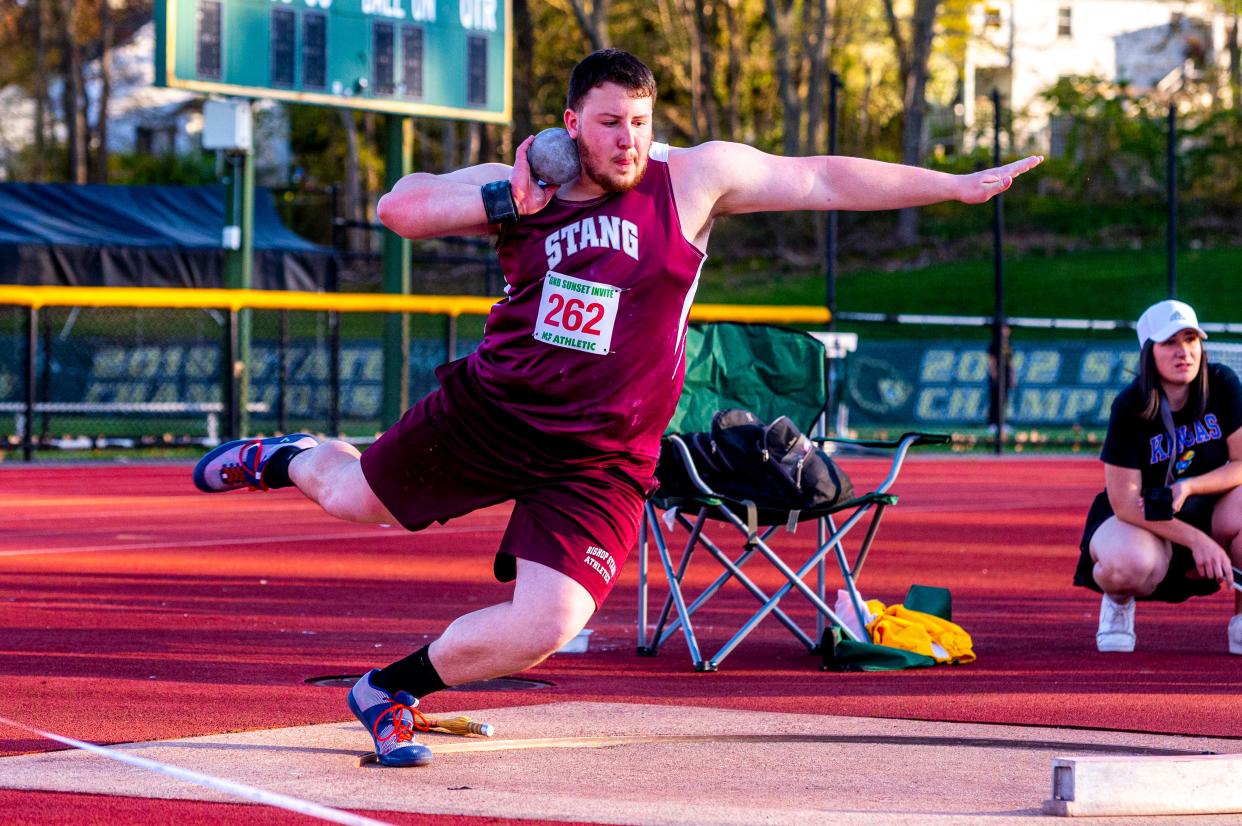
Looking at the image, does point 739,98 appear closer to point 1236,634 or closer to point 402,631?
point 402,631

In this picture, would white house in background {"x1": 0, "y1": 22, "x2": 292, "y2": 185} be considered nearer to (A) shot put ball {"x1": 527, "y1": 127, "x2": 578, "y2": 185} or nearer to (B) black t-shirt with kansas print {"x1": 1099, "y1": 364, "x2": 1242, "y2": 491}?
(B) black t-shirt with kansas print {"x1": 1099, "y1": 364, "x2": 1242, "y2": 491}

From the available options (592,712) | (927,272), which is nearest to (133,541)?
(592,712)

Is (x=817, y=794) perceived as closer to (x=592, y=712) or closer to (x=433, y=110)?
(x=592, y=712)

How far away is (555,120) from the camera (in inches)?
1966

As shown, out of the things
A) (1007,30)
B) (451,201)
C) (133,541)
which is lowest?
(133,541)

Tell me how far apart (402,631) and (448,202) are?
321 cm

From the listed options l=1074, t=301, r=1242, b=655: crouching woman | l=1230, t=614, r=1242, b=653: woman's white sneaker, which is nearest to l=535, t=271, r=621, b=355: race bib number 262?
l=1074, t=301, r=1242, b=655: crouching woman

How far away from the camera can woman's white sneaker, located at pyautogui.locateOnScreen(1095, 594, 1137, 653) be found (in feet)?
23.9

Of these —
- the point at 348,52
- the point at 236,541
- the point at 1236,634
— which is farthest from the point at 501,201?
the point at 348,52

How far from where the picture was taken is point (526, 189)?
15.4 ft

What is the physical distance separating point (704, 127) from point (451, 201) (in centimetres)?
4490

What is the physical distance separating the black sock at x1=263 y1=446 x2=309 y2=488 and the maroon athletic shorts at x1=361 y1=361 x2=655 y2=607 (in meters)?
0.43

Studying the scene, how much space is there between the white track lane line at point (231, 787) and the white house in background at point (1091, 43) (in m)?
56.4

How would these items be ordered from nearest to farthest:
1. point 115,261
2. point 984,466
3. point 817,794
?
point 817,794, point 984,466, point 115,261
